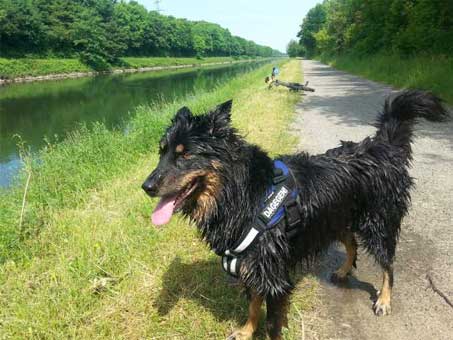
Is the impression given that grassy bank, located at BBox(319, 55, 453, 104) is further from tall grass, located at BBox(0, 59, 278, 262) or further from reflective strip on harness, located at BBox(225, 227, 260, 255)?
reflective strip on harness, located at BBox(225, 227, 260, 255)

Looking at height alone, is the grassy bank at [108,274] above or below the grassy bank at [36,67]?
above

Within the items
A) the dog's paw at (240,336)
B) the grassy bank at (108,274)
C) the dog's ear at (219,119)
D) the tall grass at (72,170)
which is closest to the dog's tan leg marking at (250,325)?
the dog's paw at (240,336)

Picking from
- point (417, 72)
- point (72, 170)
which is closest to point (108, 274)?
point (72, 170)

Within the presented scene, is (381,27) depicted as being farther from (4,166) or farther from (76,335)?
(76,335)

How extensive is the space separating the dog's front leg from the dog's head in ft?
3.03

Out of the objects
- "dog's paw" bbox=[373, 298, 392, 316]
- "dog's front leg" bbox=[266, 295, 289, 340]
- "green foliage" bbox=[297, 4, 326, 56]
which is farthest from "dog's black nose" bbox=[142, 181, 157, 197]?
"green foliage" bbox=[297, 4, 326, 56]

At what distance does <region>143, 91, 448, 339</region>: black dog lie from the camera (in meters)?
2.40

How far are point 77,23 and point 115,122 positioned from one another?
52.9 metres

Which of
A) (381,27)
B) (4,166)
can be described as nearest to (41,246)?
(4,166)

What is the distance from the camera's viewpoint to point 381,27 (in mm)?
28938

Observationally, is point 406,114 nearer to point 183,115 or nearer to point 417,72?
point 183,115

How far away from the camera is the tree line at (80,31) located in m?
50.4

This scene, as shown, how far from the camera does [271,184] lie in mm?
2588

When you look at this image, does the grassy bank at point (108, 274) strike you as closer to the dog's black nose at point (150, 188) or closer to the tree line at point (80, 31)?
the dog's black nose at point (150, 188)
